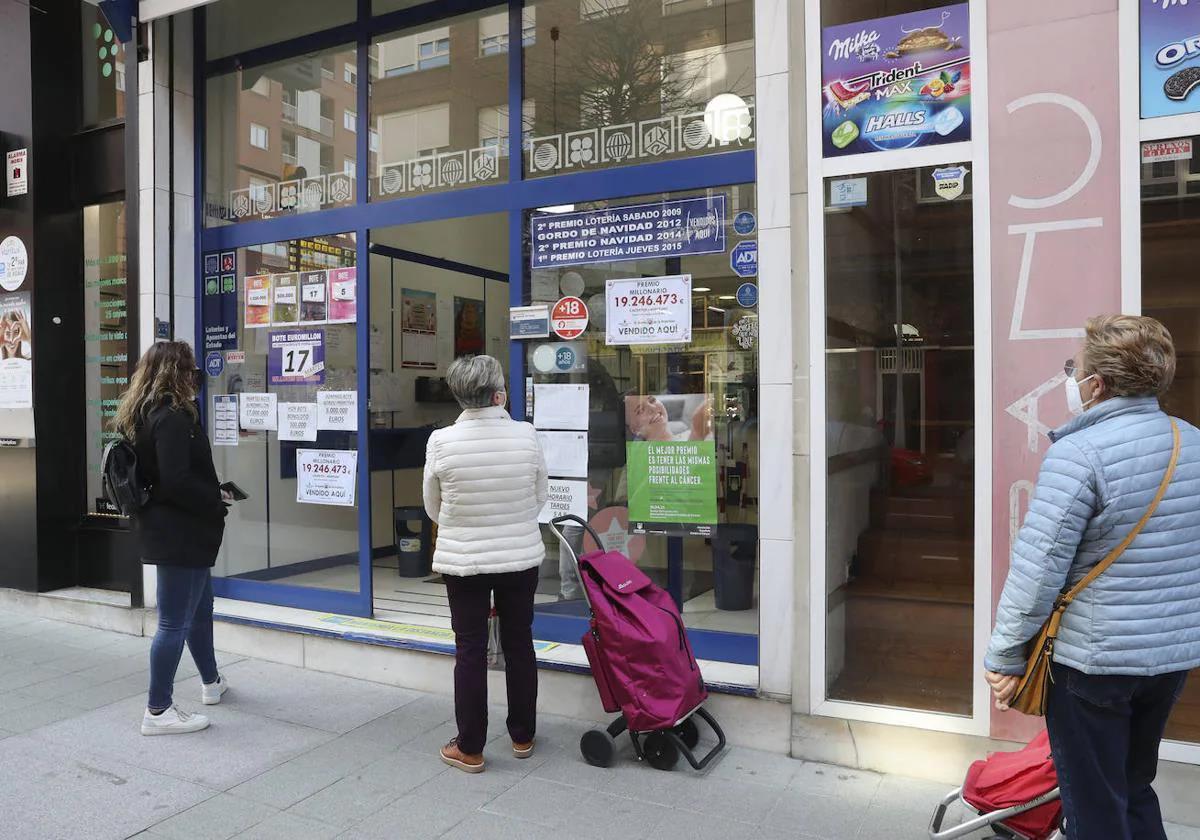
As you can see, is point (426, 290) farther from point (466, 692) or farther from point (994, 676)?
point (994, 676)

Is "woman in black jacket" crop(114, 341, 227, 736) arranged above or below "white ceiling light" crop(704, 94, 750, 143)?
below

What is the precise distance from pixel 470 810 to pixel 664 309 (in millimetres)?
2634

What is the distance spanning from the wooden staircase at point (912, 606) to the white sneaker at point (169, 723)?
3.08 metres

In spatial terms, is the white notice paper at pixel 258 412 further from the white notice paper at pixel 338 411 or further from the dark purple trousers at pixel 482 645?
the dark purple trousers at pixel 482 645

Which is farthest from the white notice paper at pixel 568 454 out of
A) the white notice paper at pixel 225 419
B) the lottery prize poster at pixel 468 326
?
the lottery prize poster at pixel 468 326

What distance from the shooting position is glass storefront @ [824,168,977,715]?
152 inches

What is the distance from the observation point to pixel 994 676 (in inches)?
99.6

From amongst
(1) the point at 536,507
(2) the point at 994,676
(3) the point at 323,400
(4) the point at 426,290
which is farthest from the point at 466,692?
(4) the point at 426,290

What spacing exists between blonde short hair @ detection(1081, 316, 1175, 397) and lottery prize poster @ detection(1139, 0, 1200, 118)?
62.1 inches

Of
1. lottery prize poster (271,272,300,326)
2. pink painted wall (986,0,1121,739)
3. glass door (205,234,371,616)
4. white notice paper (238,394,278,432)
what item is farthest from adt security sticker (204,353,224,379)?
pink painted wall (986,0,1121,739)

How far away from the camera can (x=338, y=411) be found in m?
5.96

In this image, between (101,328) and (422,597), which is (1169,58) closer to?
(422,597)

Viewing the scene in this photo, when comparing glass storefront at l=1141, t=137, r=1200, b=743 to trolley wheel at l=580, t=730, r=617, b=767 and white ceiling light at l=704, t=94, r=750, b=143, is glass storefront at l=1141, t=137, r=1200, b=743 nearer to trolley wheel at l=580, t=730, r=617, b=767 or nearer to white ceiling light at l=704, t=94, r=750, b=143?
white ceiling light at l=704, t=94, r=750, b=143

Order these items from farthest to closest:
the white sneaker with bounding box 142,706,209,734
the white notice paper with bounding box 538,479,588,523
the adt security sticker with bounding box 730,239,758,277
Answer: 1. the white notice paper with bounding box 538,479,588,523
2. the adt security sticker with bounding box 730,239,758,277
3. the white sneaker with bounding box 142,706,209,734
